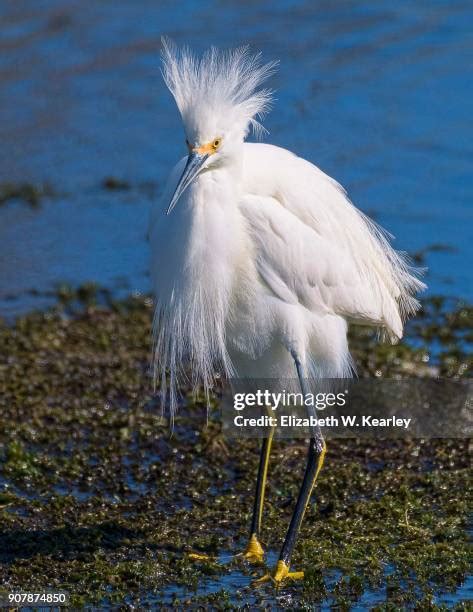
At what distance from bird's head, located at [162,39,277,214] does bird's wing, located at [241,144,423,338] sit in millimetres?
255

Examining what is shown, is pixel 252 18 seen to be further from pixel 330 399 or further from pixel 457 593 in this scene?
pixel 457 593

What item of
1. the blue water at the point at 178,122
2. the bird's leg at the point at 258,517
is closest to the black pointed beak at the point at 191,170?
the bird's leg at the point at 258,517

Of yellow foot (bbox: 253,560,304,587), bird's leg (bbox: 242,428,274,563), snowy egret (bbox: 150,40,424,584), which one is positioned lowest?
yellow foot (bbox: 253,560,304,587)

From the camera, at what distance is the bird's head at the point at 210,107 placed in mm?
4789

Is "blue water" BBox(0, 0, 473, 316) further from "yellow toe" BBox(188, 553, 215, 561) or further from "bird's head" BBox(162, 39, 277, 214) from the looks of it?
"bird's head" BBox(162, 39, 277, 214)

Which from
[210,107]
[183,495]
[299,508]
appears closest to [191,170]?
[210,107]

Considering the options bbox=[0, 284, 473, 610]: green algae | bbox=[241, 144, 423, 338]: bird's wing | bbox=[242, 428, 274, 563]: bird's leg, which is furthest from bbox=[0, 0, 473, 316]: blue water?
bbox=[242, 428, 274, 563]: bird's leg

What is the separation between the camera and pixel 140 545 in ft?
17.5

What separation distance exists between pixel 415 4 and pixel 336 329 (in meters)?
9.08

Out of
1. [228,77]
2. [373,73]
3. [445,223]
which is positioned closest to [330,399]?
[228,77]

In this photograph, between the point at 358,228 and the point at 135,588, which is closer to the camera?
the point at 135,588

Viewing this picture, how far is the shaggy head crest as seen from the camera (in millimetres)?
4801

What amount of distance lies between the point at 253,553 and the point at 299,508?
0.91 ft

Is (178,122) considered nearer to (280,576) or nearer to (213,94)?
(213,94)
